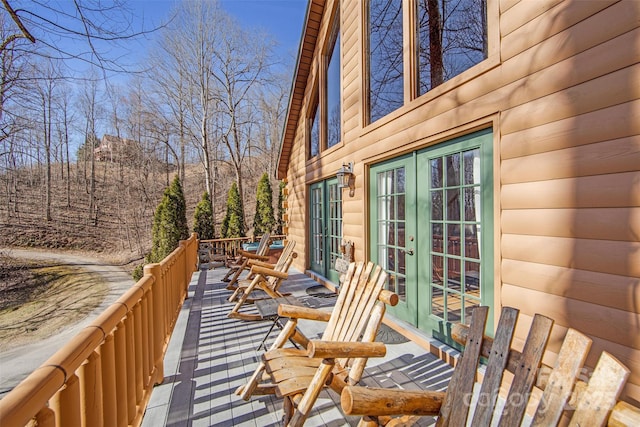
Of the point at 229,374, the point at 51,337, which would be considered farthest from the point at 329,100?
the point at 51,337

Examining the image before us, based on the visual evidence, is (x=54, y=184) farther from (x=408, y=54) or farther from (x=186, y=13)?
(x=408, y=54)

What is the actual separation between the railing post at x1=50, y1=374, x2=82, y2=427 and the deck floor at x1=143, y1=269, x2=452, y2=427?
107 cm

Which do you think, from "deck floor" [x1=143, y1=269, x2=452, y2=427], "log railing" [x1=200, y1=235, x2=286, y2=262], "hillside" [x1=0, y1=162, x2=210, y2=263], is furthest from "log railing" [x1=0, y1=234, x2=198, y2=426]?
"hillside" [x1=0, y1=162, x2=210, y2=263]

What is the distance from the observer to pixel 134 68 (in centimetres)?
345

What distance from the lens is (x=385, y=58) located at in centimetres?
396

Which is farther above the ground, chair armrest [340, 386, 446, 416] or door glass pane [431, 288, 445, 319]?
chair armrest [340, 386, 446, 416]

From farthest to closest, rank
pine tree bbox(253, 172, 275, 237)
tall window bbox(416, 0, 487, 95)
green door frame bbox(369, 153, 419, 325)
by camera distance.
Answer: pine tree bbox(253, 172, 275, 237) < green door frame bbox(369, 153, 419, 325) < tall window bbox(416, 0, 487, 95)

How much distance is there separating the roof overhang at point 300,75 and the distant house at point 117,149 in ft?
42.2

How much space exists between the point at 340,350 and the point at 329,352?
57mm

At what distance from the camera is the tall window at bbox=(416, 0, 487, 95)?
2.66 meters

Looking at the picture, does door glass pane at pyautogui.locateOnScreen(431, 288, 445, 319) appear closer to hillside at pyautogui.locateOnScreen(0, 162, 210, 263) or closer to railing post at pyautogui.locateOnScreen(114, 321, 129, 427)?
railing post at pyautogui.locateOnScreen(114, 321, 129, 427)

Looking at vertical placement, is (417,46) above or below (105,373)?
above

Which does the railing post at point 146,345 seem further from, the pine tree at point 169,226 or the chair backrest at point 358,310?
the pine tree at point 169,226

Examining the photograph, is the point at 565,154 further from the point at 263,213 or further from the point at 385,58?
the point at 263,213
